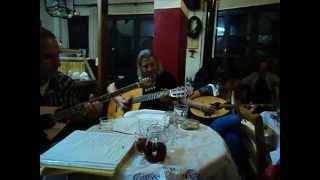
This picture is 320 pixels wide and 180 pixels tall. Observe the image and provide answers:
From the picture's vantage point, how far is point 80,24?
69cm

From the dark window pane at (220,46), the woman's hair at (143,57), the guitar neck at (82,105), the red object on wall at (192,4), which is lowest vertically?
the guitar neck at (82,105)

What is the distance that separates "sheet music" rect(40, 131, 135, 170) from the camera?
0.56m

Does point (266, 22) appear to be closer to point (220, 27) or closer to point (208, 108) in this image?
point (220, 27)

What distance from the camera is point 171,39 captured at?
2.57 feet

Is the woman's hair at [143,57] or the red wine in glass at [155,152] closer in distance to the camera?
the red wine in glass at [155,152]

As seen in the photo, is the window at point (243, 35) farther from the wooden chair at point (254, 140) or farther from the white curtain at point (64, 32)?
the white curtain at point (64, 32)

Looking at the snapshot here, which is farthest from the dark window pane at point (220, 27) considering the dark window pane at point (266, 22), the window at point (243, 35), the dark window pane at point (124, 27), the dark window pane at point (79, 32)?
the dark window pane at point (79, 32)

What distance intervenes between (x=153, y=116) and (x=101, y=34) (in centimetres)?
31

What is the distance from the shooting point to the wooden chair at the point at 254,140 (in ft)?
2.15

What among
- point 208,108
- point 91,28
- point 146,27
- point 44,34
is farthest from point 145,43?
point 44,34

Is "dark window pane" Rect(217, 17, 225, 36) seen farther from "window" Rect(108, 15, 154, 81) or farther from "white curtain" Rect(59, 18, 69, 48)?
"white curtain" Rect(59, 18, 69, 48)
